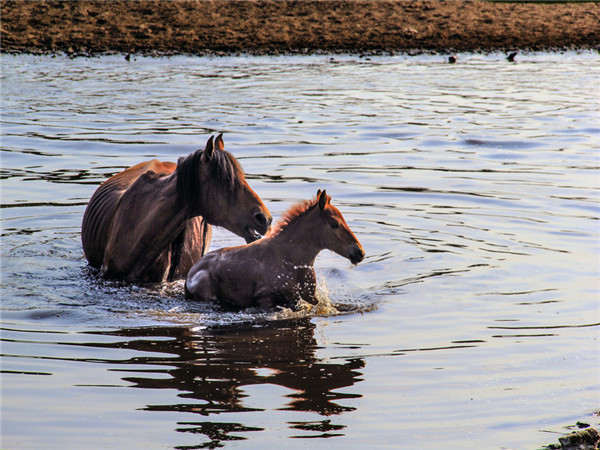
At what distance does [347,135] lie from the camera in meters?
17.6

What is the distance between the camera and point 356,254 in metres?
7.82

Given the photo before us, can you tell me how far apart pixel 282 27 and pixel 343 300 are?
88.1 feet

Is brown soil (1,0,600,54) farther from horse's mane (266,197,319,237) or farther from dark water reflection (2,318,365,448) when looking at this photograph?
dark water reflection (2,318,365,448)

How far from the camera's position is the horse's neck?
25.8 feet

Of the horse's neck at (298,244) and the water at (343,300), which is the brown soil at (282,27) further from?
the horse's neck at (298,244)

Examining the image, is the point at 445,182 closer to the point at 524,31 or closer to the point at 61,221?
the point at 61,221

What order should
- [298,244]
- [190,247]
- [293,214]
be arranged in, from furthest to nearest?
[190,247] → [293,214] → [298,244]

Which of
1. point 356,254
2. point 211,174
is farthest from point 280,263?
point 211,174

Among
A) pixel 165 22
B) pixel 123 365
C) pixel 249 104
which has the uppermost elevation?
pixel 165 22

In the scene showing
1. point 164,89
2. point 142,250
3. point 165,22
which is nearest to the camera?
point 142,250

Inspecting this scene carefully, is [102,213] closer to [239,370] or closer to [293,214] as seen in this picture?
[293,214]

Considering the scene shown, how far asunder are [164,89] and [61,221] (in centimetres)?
1221

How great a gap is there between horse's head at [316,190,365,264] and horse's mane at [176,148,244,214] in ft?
2.69

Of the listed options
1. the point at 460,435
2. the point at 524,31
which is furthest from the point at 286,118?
the point at 524,31
